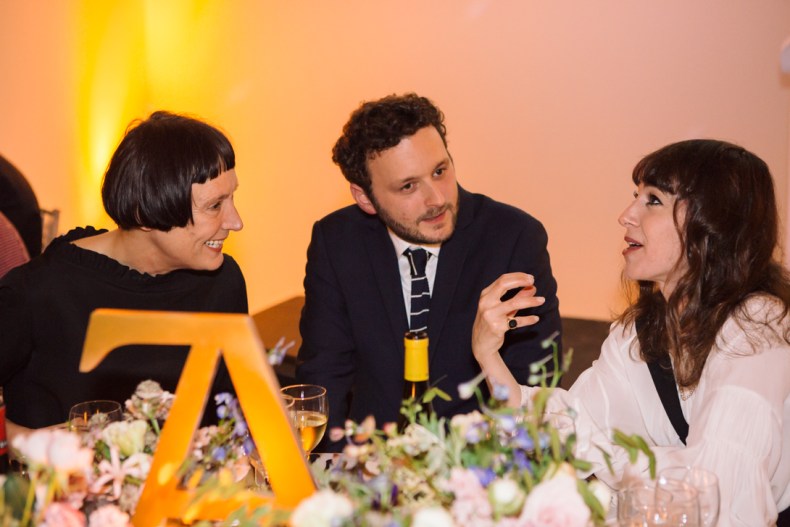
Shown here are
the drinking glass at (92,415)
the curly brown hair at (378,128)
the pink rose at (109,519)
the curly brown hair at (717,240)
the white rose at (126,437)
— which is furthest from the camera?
the curly brown hair at (378,128)

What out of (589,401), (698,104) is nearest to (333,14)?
(698,104)

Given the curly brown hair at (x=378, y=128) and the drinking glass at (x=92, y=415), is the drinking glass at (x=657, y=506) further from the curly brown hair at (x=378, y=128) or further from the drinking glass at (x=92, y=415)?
the curly brown hair at (x=378, y=128)

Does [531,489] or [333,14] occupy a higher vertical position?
[333,14]

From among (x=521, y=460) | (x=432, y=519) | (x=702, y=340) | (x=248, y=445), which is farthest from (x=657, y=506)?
(x=702, y=340)

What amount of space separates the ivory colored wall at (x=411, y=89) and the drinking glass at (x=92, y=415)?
3043mm

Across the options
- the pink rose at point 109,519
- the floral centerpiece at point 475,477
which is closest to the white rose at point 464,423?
the floral centerpiece at point 475,477

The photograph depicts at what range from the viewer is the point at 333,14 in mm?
4492

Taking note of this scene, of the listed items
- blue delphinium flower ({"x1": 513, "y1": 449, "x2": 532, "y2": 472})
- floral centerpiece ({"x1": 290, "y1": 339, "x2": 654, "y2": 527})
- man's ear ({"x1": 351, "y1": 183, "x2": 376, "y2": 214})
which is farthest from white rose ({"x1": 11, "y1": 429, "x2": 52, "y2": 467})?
man's ear ({"x1": 351, "y1": 183, "x2": 376, "y2": 214})

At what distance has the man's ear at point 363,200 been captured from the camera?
245cm

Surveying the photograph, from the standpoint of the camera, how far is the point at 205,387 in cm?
98

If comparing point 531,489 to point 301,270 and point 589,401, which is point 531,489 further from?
point 301,270

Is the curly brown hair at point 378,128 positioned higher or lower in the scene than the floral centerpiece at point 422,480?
higher

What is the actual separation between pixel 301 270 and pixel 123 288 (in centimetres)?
280

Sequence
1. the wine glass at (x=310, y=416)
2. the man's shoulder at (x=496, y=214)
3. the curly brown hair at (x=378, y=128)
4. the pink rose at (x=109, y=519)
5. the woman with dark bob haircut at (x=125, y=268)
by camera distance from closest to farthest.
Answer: the pink rose at (x=109, y=519) → the wine glass at (x=310, y=416) → the woman with dark bob haircut at (x=125, y=268) → the curly brown hair at (x=378, y=128) → the man's shoulder at (x=496, y=214)
